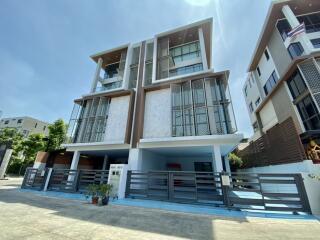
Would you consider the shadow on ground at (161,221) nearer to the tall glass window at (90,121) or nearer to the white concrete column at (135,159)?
the white concrete column at (135,159)

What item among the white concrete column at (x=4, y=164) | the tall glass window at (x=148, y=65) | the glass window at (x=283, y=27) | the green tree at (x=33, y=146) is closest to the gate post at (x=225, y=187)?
the tall glass window at (x=148, y=65)

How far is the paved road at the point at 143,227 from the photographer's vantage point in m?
4.18

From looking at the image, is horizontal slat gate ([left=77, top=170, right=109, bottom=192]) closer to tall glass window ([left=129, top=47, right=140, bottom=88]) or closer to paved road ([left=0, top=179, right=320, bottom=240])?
paved road ([left=0, top=179, right=320, bottom=240])

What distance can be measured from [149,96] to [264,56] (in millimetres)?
17128

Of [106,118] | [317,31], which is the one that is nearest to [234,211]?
[106,118]

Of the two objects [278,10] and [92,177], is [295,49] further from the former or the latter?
[92,177]

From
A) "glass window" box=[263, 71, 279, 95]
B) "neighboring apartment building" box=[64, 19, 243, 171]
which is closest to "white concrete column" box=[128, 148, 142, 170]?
"neighboring apartment building" box=[64, 19, 243, 171]

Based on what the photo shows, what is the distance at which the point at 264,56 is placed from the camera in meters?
20.2

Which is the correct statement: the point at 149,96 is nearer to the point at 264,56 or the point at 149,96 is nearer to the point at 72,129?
the point at 72,129

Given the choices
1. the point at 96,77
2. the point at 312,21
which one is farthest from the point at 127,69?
the point at 312,21

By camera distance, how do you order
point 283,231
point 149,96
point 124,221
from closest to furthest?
1. point 283,231
2. point 124,221
3. point 149,96

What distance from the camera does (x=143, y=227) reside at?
4922 millimetres

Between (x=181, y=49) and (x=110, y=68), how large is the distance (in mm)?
10413

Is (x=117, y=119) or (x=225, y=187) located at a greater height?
(x=117, y=119)
